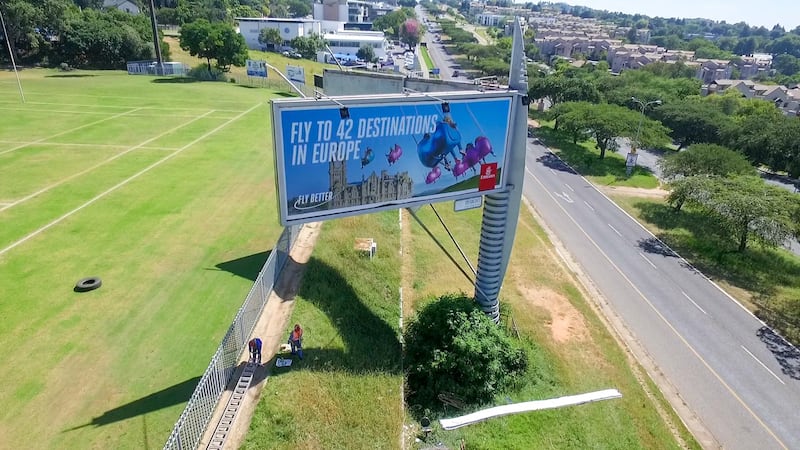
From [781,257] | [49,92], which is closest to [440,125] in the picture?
[781,257]

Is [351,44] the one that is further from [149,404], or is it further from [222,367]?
[149,404]

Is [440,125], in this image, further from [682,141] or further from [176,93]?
[682,141]

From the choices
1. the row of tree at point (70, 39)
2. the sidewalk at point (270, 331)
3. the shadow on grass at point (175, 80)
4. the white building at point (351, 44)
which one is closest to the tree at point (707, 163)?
the sidewalk at point (270, 331)

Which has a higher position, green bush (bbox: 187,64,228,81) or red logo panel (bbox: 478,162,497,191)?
red logo panel (bbox: 478,162,497,191)

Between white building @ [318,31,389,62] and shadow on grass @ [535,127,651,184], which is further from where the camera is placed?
white building @ [318,31,389,62]

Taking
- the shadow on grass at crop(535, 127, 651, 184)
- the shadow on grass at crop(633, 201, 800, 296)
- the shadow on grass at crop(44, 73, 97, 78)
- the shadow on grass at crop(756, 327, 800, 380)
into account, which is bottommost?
the shadow on grass at crop(756, 327, 800, 380)

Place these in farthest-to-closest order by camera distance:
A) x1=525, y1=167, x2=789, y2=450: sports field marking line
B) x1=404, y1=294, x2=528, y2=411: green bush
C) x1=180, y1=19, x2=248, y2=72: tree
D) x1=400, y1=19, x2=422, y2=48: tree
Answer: x1=400, y1=19, x2=422, y2=48: tree
x1=180, y1=19, x2=248, y2=72: tree
x1=525, y1=167, x2=789, y2=450: sports field marking line
x1=404, y1=294, x2=528, y2=411: green bush

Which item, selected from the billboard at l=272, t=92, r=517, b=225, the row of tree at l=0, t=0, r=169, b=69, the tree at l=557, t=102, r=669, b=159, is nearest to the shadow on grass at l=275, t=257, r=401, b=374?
the billboard at l=272, t=92, r=517, b=225

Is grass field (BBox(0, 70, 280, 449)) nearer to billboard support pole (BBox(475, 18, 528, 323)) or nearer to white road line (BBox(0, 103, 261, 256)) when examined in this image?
white road line (BBox(0, 103, 261, 256))
